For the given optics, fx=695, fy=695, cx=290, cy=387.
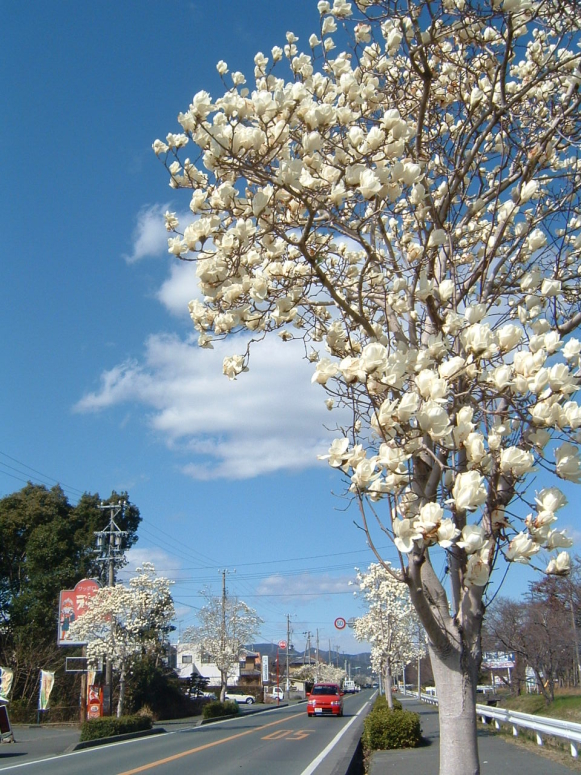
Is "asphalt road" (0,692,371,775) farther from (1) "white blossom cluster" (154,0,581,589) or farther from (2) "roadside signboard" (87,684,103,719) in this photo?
(1) "white blossom cluster" (154,0,581,589)

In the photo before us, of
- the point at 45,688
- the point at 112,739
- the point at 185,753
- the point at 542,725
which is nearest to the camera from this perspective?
the point at 542,725

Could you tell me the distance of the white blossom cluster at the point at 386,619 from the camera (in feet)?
87.0

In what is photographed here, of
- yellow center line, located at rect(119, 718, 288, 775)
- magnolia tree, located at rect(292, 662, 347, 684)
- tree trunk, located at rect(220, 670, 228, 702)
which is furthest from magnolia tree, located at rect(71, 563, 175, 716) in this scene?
magnolia tree, located at rect(292, 662, 347, 684)

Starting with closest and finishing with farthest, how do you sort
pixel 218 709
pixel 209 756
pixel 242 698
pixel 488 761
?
pixel 488 761 < pixel 209 756 < pixel 218 709 < pixel 242 698

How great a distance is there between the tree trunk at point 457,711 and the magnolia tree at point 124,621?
23.2 meters

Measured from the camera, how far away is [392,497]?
341cm

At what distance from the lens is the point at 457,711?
3389 mm

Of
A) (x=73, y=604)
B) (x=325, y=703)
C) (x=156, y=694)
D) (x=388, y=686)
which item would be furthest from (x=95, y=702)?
(x=156, y=694)

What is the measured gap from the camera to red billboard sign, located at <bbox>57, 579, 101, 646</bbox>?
2803 centimetres

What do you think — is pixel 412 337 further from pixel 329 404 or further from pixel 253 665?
pixel 253 665

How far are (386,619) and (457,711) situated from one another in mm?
Result: 24774

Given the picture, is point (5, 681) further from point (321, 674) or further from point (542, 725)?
point (321, 674)

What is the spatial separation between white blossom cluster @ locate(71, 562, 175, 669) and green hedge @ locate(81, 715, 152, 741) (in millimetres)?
1959

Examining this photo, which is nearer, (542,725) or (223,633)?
(542,725)
